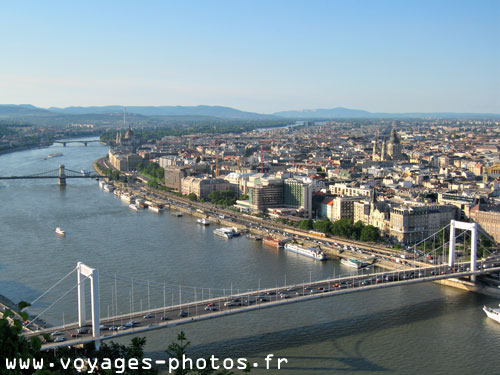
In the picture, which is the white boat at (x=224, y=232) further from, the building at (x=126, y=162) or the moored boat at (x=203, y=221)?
the building at (x=126, y=162)

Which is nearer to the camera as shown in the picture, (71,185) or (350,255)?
(350,255)

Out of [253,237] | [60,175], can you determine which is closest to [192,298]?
[253,237]

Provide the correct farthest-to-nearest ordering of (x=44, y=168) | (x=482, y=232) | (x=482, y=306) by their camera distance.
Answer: (x=44, y=168) < (x=482, y=232) < (x=482, y=306)

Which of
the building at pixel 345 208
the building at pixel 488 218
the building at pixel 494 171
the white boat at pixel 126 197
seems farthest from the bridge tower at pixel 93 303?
the building at pixel 494 171

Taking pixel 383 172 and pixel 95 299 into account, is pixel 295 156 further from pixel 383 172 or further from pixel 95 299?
pixel 95 299

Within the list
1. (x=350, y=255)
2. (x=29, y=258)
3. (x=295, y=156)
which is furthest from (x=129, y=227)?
(x=295, y=156)

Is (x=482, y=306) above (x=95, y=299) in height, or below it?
below

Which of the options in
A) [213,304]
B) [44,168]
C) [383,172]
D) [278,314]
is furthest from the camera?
[44,168]
